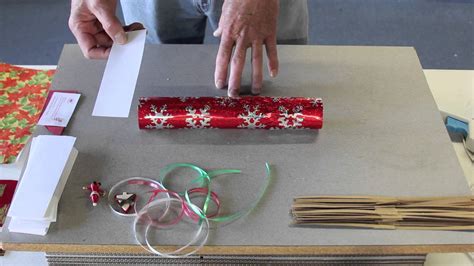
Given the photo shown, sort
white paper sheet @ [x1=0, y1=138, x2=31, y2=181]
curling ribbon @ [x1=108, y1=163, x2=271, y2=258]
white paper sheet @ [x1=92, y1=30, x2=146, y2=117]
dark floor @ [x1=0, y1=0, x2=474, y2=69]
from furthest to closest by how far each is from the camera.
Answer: dark floor @ [x1=0, y1=0, x2=474, y2=69]
white paper sheet @ [x1=0, y1=138, x2=31, y2=181]
white paper sheet @ [x1=92, y1=30, x2=146, y2=117]
curling ribbon @ [x1=108, y1=163, x2=271, y2=258]

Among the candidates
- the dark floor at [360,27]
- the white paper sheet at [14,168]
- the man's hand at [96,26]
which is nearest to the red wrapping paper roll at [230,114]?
the man's hand at [96,26]

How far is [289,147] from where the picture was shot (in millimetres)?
790

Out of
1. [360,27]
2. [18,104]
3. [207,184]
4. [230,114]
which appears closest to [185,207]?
[207,184]

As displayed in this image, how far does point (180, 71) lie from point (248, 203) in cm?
31

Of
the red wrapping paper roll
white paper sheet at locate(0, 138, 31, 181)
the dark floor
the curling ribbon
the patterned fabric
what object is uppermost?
the red wrapping paper roll

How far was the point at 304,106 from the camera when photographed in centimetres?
80

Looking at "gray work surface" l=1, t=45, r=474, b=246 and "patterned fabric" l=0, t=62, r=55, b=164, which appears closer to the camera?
"gray work surface" l=1, t=45, r=474, b=246

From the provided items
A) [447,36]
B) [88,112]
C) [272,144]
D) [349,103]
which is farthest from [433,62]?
[88,112]

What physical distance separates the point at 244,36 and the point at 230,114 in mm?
123

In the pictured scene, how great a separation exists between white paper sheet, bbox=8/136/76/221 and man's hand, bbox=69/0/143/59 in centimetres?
17

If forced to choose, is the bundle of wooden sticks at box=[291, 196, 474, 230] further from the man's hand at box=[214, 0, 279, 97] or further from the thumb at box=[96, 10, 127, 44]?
the thumb at box=[96, 10, 127, 44]

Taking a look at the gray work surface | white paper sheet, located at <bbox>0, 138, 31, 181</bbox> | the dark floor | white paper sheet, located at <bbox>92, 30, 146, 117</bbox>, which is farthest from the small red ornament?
the dark floor

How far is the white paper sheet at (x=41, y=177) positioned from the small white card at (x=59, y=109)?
49mm

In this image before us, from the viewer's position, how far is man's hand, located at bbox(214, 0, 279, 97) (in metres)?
0.81
